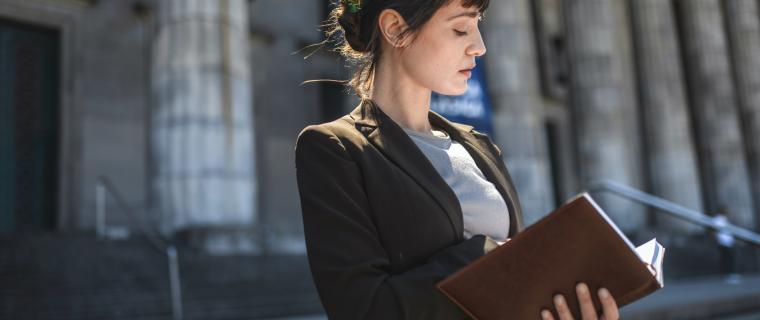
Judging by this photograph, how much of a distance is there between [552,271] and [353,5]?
0.78 m

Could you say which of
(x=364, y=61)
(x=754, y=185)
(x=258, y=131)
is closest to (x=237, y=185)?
(x=258, y=131)

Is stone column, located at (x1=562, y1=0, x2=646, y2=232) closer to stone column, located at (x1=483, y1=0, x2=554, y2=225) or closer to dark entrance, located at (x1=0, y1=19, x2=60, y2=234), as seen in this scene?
stone column, located at (x1=483, y1=0, x2=554, y2=225)

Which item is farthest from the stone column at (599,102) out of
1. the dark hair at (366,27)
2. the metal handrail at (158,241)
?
the dark hair at (366,27)

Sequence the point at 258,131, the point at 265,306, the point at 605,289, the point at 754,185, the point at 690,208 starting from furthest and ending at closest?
the point at 754,185
the point at 690,208
the point at 258,131
the point at 265,306
the point at 605,289

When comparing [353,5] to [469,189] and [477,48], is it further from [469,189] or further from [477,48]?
[469,189]

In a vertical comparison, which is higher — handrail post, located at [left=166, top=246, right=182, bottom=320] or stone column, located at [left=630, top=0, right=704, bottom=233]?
stone column, located at [left=630, top=0, right=704, bottom=233]

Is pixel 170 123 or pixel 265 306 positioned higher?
pixel 170 123

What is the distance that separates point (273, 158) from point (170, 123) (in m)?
5.37

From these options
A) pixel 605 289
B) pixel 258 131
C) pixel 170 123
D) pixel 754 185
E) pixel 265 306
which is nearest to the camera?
pixel 605 289

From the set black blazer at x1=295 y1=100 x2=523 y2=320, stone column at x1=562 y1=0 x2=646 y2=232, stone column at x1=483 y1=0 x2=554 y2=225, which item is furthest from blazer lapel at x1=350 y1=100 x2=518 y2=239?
stone column at x1=562 y1=0 x2=646 y2=232

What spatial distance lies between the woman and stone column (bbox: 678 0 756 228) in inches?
962

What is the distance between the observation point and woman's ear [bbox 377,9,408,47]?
1617 mm

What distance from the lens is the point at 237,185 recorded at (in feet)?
41.8

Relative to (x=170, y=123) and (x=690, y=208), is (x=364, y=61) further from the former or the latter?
(x=690, y=208)
